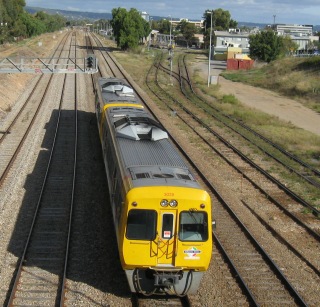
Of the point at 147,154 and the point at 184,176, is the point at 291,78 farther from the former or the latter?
the point at 184,176

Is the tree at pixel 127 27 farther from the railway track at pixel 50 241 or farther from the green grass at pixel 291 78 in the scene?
the railway track at pixel 50 241

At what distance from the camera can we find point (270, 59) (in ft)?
257

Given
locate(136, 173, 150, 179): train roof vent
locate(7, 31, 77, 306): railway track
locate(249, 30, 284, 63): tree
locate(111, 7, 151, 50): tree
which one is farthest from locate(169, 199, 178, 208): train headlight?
locate(111, 7, 151, 50): tree

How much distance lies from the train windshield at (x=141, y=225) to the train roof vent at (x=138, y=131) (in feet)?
14.4

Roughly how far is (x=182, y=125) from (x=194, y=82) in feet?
80.8

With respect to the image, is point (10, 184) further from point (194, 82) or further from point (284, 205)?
point (194, 82)


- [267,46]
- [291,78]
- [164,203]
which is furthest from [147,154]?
[267,46]

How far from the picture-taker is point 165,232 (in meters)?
10.5

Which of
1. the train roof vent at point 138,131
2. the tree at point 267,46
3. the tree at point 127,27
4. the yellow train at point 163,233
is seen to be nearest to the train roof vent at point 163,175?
the yellow train at point 163,233

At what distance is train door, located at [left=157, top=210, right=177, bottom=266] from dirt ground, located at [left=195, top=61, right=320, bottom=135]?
24.9m

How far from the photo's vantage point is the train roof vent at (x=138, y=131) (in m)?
14.7

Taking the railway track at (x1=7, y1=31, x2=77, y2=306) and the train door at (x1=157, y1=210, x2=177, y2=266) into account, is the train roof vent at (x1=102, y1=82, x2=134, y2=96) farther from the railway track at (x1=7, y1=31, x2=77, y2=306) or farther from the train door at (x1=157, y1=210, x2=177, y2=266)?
the train door at (x1=157, y1=210, x2=177, y2=266)

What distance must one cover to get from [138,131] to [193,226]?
17.2 feet

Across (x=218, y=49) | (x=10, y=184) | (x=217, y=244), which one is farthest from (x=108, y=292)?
(x=218, y=49)
